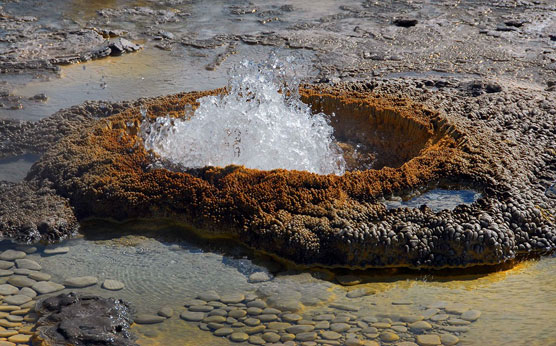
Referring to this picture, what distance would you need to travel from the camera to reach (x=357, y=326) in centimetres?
300

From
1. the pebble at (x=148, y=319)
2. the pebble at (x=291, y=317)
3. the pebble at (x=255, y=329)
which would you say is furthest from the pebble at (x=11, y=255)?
the pebble at (x=291, y=317)

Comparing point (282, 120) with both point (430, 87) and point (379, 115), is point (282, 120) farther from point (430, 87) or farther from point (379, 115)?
point (430, 87)

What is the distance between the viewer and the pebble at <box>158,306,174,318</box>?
3.13 metres

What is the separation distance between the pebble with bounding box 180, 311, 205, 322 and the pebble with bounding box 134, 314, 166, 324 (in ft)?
0.32

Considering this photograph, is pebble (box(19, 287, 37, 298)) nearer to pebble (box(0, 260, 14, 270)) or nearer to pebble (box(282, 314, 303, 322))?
pebble (box(0, 260, 14, 270))

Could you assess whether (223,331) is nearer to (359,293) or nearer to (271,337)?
(271,337)

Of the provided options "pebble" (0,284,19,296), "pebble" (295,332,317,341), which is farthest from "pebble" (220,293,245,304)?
"pebble" (0,284,19,296)

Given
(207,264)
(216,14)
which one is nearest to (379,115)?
(207,264)

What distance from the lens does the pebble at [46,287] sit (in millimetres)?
3320

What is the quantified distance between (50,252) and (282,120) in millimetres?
1928

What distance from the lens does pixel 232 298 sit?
326 centimetres

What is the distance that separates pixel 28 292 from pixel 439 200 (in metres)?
2.39

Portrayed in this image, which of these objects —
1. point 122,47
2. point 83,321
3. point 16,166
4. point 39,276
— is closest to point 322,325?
point 83,321

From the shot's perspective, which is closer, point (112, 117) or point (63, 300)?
point (63, 300)
